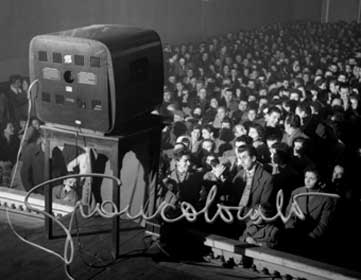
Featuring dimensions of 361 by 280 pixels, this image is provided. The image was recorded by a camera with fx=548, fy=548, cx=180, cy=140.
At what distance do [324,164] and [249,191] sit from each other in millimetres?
1953

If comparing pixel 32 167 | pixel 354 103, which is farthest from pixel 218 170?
pixel 354 103

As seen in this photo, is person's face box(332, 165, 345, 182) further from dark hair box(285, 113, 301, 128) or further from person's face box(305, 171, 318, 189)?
dark hair box(285, 113, 301, 128)

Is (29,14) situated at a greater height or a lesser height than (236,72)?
greater

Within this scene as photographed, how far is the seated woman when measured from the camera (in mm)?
5746

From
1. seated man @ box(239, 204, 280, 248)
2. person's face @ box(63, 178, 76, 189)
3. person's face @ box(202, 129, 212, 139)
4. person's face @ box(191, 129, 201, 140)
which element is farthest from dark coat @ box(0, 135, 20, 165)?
seated man @ box(239, 204, 280, 248)

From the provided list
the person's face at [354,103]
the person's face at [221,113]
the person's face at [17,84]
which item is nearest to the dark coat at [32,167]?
the person's face at [221,113]

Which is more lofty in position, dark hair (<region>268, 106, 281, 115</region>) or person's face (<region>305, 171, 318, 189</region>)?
dark hair (<region>268, 106, 281, 115</region>)

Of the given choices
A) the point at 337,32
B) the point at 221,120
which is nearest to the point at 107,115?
the point at 221,120

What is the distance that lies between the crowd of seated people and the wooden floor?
0.64 m

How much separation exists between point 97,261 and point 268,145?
3.42 meters

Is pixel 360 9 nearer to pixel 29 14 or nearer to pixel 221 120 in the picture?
pixel 29 14

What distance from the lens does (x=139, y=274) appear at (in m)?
4.78

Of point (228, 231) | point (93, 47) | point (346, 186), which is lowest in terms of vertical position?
point (228, 231)

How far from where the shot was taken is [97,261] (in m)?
4.95
